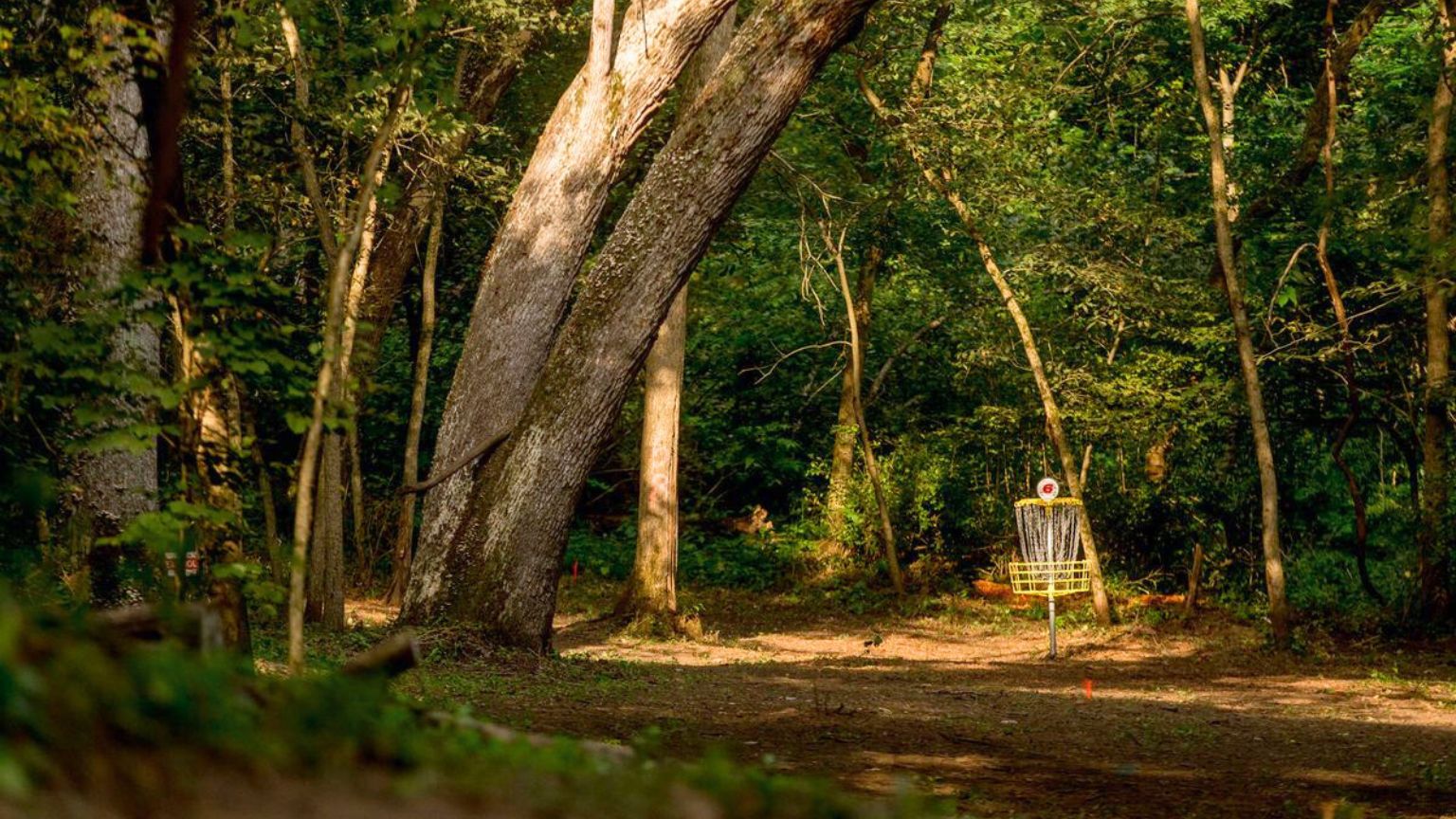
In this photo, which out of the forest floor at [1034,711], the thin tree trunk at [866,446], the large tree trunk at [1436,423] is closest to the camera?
the forest floor at [1034,711]

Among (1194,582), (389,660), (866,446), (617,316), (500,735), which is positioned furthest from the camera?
(866,446)

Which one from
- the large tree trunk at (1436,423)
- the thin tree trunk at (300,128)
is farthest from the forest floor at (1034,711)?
the thin tree trunk at (300,128)

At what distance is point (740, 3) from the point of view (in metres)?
20.3

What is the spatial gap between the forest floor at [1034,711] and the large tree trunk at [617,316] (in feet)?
1.96

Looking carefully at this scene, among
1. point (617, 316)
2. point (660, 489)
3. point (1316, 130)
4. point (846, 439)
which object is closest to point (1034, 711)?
point (617, 316)

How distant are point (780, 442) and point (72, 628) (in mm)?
23800

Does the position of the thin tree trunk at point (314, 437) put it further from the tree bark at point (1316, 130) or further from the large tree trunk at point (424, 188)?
the tree bark at point (1316, 130)

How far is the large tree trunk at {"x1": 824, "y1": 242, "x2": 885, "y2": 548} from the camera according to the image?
23844mm

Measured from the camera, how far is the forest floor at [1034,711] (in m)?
7.88

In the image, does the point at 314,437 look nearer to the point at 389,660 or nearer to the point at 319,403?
the point at 319,403

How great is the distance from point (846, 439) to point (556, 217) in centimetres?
1320

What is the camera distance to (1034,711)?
1144 cm

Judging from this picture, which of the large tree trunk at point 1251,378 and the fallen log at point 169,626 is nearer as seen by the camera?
the fallen log at point 169,626

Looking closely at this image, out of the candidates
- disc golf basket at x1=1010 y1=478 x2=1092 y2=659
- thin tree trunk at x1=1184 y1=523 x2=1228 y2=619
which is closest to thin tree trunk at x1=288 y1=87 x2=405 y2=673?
disc golf basket at x1=1010 y1=478 x2=1092 y2=659
